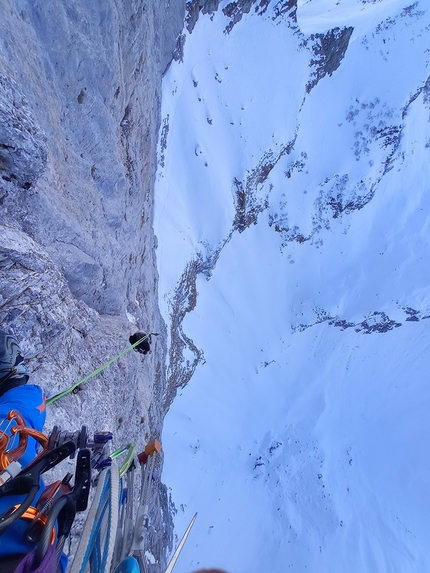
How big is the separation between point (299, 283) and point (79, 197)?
62.3 feet

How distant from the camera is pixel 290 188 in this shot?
24.3 m

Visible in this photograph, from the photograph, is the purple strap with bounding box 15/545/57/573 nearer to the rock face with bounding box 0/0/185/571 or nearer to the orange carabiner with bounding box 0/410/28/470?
the orange carabiner with bounding box 0/410/28/470

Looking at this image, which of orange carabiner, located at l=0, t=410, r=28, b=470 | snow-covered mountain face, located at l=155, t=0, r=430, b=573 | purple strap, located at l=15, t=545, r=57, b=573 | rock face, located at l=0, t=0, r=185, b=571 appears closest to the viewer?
purple strap, located at l=15, t=545, r=57, b=573

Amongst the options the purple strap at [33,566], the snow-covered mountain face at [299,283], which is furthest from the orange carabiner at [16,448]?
the snow-covered mountain face at [299,283]

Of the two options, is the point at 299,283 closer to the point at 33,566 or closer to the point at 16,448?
the point at 16,448

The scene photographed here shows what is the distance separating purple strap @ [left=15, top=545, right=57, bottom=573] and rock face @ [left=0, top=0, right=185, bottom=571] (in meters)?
3.71

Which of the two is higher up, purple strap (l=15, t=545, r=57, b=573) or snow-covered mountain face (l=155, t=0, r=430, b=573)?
snow-covered mountain face (l=155, t=0, r=430, b=573)

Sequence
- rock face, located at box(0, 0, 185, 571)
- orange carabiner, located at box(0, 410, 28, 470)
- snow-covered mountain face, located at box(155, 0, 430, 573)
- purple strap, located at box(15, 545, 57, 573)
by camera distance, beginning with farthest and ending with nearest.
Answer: snow-covered mountain face, located at box(155, 0, 430, 573)
rock face, located at box(0, 0, 185, 571)
orange carabiner, located at box(0, 410, 28, 470)
purple strap, located at box(15, 545, 57, 573)

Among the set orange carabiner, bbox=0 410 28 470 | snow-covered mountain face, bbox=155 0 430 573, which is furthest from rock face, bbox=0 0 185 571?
snow-covered mountain face, bbox=155 0 430 573

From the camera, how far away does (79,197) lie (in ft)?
27.0

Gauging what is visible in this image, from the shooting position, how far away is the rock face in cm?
538

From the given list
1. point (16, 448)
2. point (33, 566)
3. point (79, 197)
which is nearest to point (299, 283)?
point (79, 197)

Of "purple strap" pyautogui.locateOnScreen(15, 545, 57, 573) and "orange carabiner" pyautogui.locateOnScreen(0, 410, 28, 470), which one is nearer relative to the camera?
"purple strap" pyautogui.locateOnScreen(15, 545, 57, 573)

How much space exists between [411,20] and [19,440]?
31056mm
